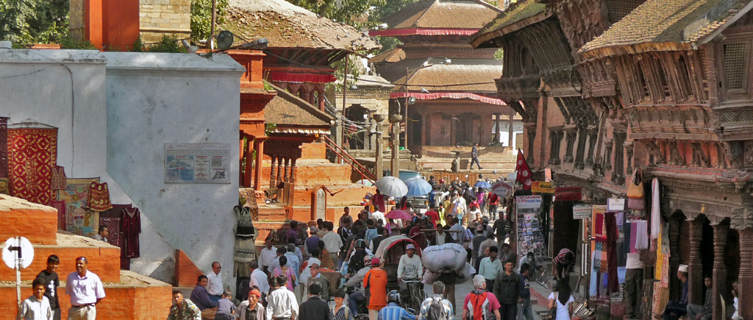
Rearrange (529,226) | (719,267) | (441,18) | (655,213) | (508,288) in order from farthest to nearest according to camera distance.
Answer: (441,18) < (529,226) < (655,213) < (508,288) < (719,267)

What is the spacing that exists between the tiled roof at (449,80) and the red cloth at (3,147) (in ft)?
174

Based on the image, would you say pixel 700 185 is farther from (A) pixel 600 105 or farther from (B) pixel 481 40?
(B) pixel 481 40

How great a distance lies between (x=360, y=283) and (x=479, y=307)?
4422mm

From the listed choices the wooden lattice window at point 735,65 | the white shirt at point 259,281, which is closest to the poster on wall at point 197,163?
the white shirt at point 259,281

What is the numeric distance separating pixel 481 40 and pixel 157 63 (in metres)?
16.9

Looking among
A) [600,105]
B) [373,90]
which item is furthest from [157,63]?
[373,90]

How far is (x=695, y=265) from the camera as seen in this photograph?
21156 mm

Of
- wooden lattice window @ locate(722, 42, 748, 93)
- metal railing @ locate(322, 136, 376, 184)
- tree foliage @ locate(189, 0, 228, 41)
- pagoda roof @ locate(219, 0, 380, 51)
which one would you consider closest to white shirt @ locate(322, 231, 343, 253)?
tree foliage @ locate(189, 0, 228, 41)

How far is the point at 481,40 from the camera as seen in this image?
132 feet

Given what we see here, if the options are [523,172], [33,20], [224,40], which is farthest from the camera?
[33,20]

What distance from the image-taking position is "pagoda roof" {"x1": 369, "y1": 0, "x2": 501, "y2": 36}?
77875 millimetres

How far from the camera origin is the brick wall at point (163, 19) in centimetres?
2900

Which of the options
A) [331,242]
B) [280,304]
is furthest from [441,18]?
[280,304]

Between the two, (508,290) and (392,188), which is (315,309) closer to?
(508,290)
